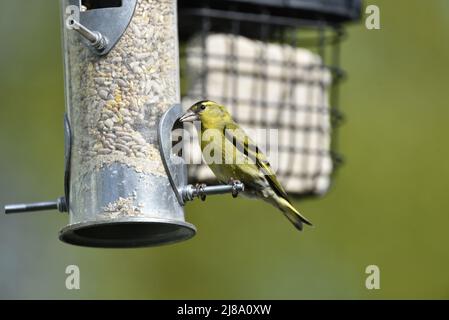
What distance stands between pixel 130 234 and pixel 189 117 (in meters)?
0.89

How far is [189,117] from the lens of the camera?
8.45m

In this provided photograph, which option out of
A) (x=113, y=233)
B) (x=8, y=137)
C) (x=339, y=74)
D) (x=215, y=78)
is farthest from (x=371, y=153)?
(x=113, y=233)

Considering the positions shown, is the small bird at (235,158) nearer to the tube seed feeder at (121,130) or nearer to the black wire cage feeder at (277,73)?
the tube seed feeder at (121,130)

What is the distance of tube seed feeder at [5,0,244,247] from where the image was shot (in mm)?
7816

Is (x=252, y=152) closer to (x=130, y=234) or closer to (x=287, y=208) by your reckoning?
(x=287, y=208)

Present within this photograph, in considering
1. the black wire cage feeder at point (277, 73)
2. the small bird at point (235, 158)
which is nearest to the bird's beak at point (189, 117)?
the small bird at point (235, 158)

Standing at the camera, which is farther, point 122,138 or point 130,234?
point 130,234

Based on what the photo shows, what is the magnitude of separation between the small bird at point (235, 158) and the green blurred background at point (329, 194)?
2.97 metres

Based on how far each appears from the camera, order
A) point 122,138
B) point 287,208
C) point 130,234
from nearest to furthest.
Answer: point 122,138 → point 130,234 → point 287,208

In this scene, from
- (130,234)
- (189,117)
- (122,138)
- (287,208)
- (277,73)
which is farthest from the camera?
(277,73)

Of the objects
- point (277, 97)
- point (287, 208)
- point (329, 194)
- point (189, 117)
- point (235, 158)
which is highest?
point (277, 97)

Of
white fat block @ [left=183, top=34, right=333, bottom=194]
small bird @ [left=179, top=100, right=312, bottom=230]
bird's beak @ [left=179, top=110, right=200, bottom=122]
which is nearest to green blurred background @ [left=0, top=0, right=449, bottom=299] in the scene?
white fat block @ [left=183, top=34, right=333, bottom=194]

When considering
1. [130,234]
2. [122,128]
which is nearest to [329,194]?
[130,234]

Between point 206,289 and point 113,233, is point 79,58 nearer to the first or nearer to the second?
point 113,233
